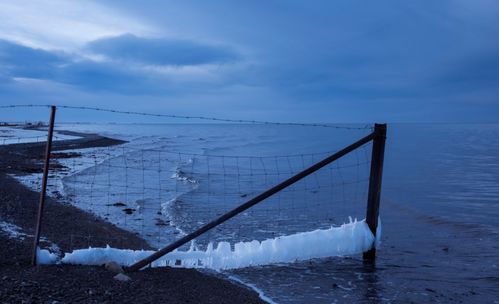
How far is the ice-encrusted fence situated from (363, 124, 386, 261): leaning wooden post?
28 centimetres

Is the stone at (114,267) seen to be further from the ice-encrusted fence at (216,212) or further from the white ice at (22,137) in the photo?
the white ice at (22,137)

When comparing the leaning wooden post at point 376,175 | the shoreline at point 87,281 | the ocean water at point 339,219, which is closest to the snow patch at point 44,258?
the shoreline at point 87,281

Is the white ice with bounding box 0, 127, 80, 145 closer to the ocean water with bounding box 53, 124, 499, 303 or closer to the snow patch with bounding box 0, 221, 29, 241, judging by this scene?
the ocean water with bounding box 53, 124, 499, 303

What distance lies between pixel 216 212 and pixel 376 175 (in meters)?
8.82

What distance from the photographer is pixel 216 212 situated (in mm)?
17000

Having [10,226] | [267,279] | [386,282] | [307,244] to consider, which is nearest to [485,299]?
[386,282]

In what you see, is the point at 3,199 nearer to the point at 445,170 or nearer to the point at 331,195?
the point at 331,195

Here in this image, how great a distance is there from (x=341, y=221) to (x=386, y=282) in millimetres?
6788

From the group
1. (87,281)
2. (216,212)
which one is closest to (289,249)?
(87,281)

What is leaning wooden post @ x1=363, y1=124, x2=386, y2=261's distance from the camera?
9279 millimetres

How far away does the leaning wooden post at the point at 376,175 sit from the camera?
9279 millimetres

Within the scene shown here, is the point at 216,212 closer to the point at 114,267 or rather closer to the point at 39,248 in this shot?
the point at 114,267

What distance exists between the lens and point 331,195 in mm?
22156

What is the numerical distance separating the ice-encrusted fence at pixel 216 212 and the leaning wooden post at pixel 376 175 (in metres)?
0.28
